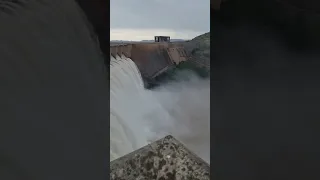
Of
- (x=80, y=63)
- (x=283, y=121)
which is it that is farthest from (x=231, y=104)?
(x=80, y=63)

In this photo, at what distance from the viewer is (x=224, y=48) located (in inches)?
73.3

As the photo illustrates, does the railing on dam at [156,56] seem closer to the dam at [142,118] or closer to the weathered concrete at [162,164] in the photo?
the dam at [142,118]

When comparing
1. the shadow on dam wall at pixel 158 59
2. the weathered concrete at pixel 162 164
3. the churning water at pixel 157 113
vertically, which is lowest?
the weathered concrete at pixel 162 164

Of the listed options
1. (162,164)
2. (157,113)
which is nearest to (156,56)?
(157,113)

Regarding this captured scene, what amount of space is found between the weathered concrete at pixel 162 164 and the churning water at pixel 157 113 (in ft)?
0.10

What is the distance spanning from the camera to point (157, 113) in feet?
6.21

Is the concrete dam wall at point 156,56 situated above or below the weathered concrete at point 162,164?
above

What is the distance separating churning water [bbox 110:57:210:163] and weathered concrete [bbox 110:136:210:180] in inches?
1.2

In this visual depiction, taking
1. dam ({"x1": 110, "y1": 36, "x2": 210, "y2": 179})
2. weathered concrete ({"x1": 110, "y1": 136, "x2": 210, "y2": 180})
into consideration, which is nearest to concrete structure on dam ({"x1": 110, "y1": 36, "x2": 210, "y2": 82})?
dam ({"x1": 110, "y1": 36, "x2": 210, "y2": 179})

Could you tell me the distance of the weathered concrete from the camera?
1900mm

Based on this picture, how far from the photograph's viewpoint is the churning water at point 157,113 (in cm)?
188

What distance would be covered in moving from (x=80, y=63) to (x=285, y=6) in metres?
0.97

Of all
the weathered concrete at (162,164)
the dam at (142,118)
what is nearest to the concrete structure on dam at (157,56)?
the dam at (142,118)

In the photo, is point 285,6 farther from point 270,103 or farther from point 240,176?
point 240,176
